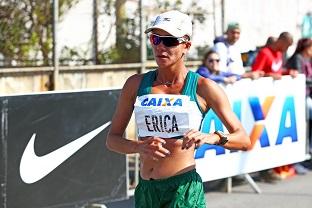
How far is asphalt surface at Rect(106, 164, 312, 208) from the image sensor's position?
8055 mm

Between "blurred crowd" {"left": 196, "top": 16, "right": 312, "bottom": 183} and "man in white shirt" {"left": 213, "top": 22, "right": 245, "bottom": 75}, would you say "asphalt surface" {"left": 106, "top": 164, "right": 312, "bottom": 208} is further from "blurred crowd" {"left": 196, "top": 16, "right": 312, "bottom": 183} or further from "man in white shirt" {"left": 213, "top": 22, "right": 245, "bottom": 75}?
"man in white shirt" {"left": 213, "top": 22, "right": 245, "bottom": 75}

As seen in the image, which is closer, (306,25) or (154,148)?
(154,148)

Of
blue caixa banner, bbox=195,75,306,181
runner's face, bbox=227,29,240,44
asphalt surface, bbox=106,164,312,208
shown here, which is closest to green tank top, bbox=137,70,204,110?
blue caixa banner, bbox=195,75,306,181

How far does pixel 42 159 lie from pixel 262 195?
3.07 m

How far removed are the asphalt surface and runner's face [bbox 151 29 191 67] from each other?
3.91 m

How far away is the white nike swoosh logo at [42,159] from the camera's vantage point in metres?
6.43

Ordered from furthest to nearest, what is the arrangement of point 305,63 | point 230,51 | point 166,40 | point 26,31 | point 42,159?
1. point 305,63
2. point 26,31
3. point 230,51
4. point 42,159
5. point 166,40

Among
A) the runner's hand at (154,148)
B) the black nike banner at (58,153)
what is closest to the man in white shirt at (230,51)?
the black nike banner at (58,153)

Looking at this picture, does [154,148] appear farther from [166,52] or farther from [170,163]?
[166,52]

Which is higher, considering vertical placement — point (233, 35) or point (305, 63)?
point (233, 35)

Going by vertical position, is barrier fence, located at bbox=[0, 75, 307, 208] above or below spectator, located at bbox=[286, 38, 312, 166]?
below

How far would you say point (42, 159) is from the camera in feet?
21.5

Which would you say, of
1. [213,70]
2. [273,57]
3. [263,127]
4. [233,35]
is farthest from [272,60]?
[213,70]

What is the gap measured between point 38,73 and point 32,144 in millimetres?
3215
